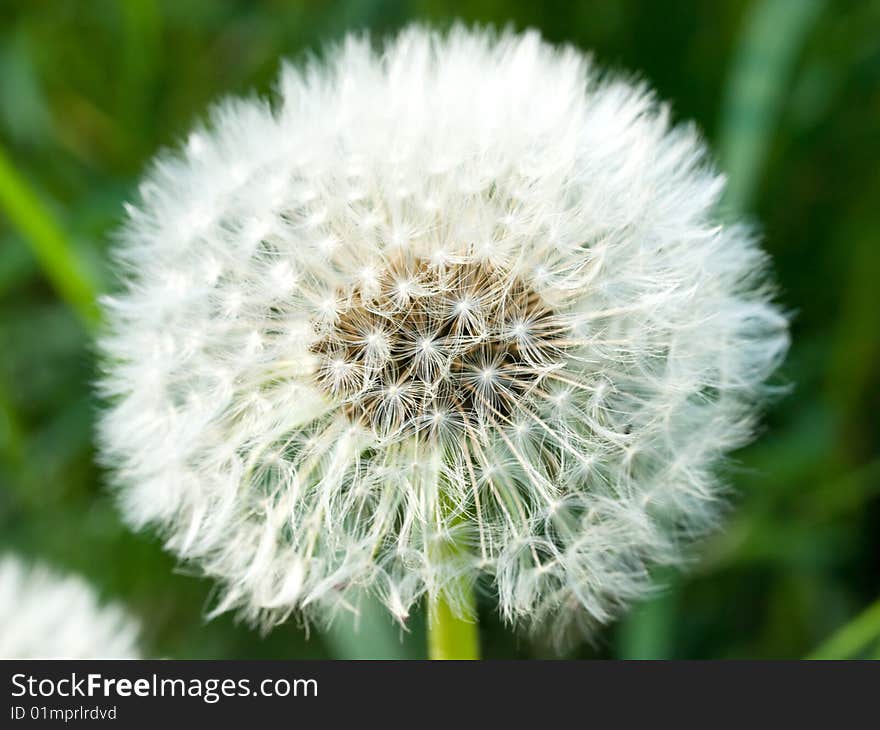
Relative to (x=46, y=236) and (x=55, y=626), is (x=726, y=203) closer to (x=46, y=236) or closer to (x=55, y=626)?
(x=46, y=236)

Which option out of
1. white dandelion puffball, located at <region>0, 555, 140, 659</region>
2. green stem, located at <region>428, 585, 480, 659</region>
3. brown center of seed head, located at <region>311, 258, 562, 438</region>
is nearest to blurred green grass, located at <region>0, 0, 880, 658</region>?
white dandelion puffball, located at <region>0, 555, 140, 659</region>

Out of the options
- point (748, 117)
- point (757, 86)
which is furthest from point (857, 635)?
point (757, 86)

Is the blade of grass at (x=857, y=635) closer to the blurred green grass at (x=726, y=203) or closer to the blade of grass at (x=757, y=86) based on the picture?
the blurred green grass at (x=726, y=203)

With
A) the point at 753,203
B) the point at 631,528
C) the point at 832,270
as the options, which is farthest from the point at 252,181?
the point at 832,270

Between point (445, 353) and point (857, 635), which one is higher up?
point (445, 353)

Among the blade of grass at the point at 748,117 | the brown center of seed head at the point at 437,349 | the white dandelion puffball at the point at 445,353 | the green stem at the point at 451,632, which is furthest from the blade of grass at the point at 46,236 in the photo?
the blade of grass at the point at 748,117

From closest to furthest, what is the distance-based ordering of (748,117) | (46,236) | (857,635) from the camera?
(857,635) → (46,236) → (748,117)

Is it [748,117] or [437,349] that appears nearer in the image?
[437,349]

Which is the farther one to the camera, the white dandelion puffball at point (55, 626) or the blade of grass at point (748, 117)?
the blade of grass at point (748, 117)
